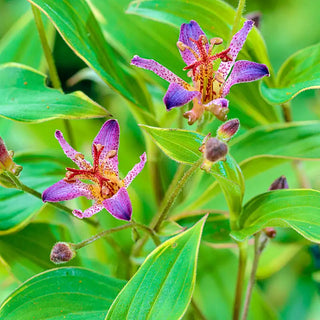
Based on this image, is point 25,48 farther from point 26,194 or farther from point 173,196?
point 173,196

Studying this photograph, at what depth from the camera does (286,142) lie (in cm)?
81

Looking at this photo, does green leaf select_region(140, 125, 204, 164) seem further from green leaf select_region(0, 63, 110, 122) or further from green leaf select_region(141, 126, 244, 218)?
green leaf select_region(0, 63, 110, 122)

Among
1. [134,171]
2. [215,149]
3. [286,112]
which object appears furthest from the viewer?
[286,112]

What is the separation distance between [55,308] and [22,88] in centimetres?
28

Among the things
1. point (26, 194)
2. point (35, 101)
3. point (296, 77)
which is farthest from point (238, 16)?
point (26, 194)

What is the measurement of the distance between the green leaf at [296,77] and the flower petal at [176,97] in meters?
0.18

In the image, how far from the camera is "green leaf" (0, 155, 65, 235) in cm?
74

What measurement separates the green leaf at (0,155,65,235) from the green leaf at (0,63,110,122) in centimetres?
13

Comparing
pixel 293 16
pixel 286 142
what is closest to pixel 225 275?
pixel 286 142

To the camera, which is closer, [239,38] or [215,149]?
[215,149]

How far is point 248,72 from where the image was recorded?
0.61 m

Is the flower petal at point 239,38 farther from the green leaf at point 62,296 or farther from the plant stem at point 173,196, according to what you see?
the green leaf at point 62,296

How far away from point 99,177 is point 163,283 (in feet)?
0.49

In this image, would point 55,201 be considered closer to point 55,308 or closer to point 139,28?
point 55,308
